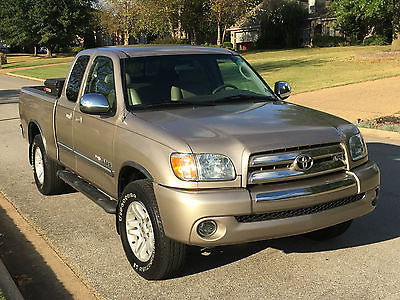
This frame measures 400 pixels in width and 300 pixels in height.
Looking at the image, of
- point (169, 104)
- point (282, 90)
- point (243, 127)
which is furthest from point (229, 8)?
point (243, 127)

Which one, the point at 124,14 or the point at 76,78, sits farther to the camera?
the point at 124,14

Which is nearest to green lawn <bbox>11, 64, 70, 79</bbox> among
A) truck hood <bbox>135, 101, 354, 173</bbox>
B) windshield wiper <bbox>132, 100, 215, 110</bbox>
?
windshield wiper <bbox>132, 100, 215, 110</bbox>

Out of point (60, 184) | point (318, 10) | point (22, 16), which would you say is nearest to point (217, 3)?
point (318, 10)

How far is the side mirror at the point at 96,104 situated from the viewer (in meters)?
4.60

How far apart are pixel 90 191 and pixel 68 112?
947mm

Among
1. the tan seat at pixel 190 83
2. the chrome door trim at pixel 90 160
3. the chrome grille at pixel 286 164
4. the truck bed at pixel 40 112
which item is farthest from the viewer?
the truck bed at pixel 40 112

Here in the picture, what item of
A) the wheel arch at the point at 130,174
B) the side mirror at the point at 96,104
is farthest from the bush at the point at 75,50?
the wheel arch at the point at 130,174

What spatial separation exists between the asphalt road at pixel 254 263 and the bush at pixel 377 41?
150ft

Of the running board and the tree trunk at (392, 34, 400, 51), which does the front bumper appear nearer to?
the running board

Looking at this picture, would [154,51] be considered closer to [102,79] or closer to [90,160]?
[102,79]

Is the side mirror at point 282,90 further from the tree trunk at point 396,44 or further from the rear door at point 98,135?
the tree trunk at point 396,44

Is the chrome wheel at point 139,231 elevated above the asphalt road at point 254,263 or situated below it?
above

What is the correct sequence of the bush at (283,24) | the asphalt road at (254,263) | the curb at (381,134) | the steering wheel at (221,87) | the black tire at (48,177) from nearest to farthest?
1. the asphalt road at (254,263)
2. the steering wheel at (221,87)
3. the black tire at (48,177)
4. the curb at (381,134)
5. the bush at (283,24)

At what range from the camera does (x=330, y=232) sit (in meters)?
4.79
